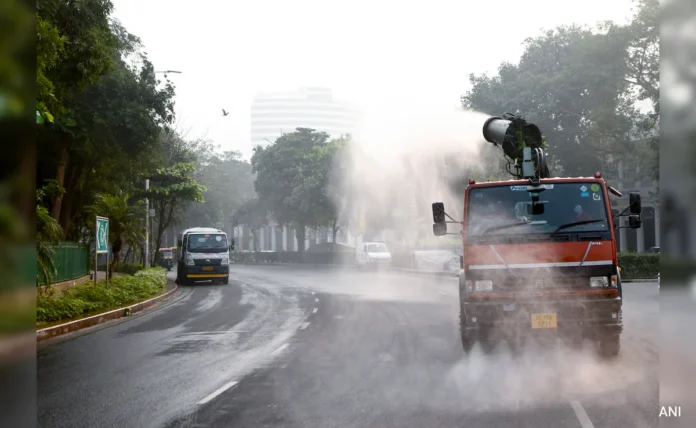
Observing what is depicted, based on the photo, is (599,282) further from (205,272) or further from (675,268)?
(205,272)

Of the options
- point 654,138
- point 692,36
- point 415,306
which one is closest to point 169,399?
point 692,36

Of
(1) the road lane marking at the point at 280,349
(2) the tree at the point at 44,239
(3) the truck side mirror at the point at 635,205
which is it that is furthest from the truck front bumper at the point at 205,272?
(3) the truck side mirror at the point at 635,205

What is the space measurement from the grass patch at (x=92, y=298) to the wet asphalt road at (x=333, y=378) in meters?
1.63

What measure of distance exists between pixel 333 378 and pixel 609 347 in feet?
12.9

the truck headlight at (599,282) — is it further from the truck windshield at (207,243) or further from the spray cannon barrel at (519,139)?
the truck windshield at (207,243)

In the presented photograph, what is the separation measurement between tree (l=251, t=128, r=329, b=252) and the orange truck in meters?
54.9

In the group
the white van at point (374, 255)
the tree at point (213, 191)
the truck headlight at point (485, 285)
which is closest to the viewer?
the truck headlight at point (485, 285)

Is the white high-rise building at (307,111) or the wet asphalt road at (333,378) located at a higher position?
the white high-rise building at (307,111)

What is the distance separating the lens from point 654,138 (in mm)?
35656

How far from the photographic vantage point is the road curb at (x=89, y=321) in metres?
15.8

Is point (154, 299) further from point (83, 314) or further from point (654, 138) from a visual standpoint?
point (654, 138)

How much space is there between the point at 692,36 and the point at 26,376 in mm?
9418

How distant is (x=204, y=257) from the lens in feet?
121

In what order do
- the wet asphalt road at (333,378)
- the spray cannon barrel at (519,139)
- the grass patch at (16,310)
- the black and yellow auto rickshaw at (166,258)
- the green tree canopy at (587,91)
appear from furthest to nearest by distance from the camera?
the black and yellow auto rickshaw at (166,258)
the green tree canopy at (587,91)
the spray cannon barrel at (519,139)
the wet asphalt road at (333,378)
the grass patch at (16,310)
